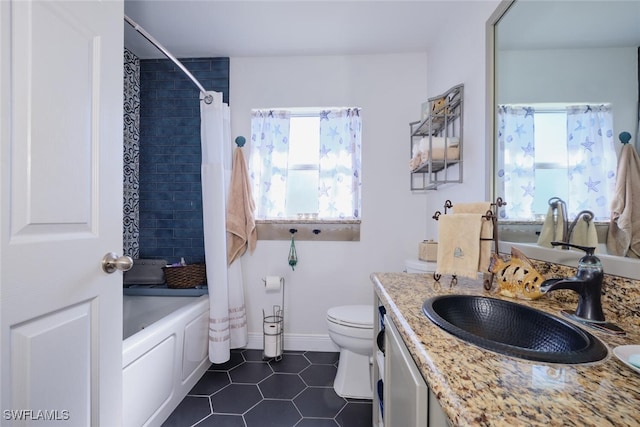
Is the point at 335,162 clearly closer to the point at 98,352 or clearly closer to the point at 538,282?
the point at 538,282

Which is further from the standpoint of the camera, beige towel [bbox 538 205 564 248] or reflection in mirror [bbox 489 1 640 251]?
beige towel [bbox 538 205 564 248]

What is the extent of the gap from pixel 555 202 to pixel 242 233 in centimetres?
183

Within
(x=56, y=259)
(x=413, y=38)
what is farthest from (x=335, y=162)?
(x=56, y=259)

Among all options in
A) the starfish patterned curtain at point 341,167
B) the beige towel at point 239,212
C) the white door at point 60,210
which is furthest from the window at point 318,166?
the white door at point 60,210

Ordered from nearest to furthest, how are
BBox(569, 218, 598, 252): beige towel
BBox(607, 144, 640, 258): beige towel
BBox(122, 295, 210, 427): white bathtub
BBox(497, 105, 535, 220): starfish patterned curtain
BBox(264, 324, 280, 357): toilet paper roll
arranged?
BBox(607, 144, 640, 258): beige towel
BBox(569, 218, 598, 252): beige towel
BBox(497, 105, 535, 220): starfish patterned curtain
BBox(122, 295, 210, 427): white bathtub
BBox(264, 324, 280, 357): toilet paper roll

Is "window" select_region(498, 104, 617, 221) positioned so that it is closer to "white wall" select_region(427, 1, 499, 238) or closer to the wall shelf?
"white wall" select_region(427, 1, 499, 238)

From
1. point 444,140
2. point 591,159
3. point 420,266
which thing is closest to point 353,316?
point 420,266

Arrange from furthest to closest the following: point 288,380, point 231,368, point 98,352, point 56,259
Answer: point 231,368, point 288,380, point 98,352, point 56,259

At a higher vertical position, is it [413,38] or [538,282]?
[413,38]

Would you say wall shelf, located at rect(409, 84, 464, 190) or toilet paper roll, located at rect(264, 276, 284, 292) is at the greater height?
wall shelf, located at rect(409, 84, 464, 190)

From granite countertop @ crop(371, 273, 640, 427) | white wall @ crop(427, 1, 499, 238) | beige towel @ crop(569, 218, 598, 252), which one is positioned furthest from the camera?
white wall @ crop(427, 1, 499, 238)

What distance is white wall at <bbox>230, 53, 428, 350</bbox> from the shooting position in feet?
7.03

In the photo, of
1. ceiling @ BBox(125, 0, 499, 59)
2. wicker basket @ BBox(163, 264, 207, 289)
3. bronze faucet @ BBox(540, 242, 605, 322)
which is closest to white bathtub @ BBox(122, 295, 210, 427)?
wicker basket @ BBox(163, 264, 207, 289)

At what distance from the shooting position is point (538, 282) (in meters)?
0.85
